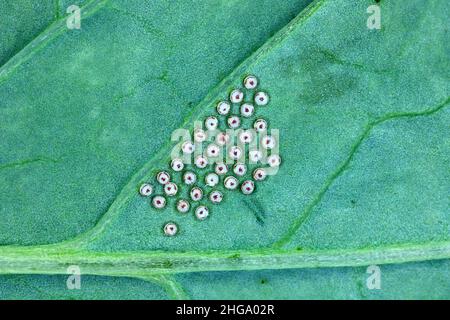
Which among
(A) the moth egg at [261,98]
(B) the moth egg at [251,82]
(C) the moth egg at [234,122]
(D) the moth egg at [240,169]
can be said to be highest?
(B) the moth egg at [251,82]

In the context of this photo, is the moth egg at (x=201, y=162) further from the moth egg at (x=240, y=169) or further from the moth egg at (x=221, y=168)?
the moth egg at (x=240, y=169)

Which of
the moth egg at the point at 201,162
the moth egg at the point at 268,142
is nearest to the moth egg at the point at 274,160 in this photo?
the moth egg at the point at 268,142

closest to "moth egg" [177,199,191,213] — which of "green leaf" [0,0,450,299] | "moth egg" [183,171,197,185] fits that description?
"green leaf" [0,0,450,299]

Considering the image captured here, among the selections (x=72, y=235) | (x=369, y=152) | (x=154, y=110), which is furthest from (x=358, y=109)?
(x=72, y=235)

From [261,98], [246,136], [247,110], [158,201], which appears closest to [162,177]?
[158,201]

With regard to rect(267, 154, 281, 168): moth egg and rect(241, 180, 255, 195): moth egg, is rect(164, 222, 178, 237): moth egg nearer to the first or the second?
rect(241, 180, 255, 195): moth egg

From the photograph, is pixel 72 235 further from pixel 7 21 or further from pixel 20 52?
pixel 7 21
